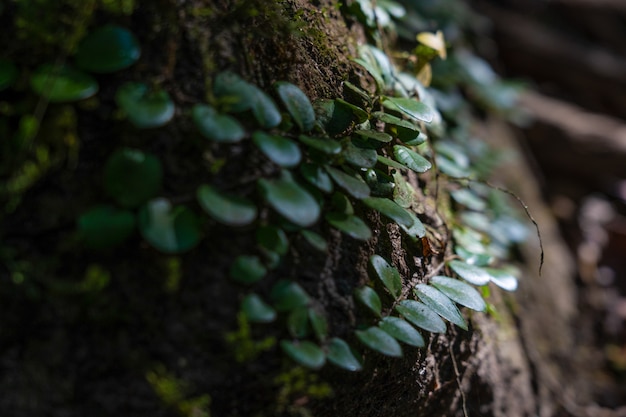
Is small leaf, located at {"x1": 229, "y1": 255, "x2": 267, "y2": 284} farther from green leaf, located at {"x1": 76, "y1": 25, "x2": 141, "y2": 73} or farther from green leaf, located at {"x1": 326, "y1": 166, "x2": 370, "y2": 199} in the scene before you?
green leaf, located at {"x1": 76, "y1": 25, "x2": 141, "y2": 73}

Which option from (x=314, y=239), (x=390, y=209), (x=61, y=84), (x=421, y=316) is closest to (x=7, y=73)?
(x=61, y=84)

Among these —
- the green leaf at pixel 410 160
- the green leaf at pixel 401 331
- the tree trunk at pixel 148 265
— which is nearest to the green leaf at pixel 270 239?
the tree trunk at pixel 148 265

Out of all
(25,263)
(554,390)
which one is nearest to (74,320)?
(25,263)

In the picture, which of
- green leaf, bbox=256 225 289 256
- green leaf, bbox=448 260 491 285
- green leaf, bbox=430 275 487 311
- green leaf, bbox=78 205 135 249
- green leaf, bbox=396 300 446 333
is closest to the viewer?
green leaf, bbox=78 205 135 249

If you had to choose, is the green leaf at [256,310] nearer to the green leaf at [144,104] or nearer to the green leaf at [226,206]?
the green leaf at [226,206]

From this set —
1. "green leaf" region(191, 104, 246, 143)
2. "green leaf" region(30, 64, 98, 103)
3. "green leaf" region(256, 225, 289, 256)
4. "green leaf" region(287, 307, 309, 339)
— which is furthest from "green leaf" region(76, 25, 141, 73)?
"green leaf" region(287, 307, 309, 339)

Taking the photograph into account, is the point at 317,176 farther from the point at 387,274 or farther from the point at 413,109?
the point at 413,109
